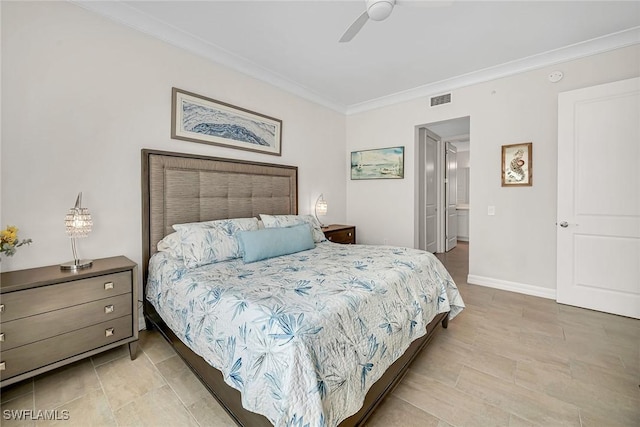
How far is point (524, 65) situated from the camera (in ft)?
10.5

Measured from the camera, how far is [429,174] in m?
5.23

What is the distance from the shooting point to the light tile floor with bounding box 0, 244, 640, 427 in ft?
4.96

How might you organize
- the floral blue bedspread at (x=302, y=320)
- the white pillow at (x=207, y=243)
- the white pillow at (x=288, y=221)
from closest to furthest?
the floral blue bedspread at (x=302, y=320)
the white pillow at (x=207, y=243)
the white pillow at (x=288, y=221)

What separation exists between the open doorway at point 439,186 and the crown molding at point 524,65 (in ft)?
1.58

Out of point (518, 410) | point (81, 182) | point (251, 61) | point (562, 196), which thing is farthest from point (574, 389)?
point (251, 61)

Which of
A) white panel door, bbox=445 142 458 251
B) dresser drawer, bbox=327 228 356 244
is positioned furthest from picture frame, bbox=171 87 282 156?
white panel door, bbox=445 142 458 251

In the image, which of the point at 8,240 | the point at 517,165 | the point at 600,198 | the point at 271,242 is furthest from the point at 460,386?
the point at 8,240

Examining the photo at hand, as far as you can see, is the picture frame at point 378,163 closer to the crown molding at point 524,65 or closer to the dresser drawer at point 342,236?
the crown molding at point 524,65

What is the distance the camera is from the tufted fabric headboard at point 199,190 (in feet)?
8.15

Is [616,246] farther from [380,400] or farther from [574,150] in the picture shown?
[380,400]

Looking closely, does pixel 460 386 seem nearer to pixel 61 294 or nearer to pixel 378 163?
pixel 61 294

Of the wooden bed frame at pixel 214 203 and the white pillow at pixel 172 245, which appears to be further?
the white pillow at pixel 172 245

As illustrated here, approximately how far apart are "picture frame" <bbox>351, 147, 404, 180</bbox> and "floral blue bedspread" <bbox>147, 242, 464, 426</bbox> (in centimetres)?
235

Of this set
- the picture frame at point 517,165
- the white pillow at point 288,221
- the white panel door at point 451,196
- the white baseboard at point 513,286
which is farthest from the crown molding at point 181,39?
the white panel door at point 451,196
